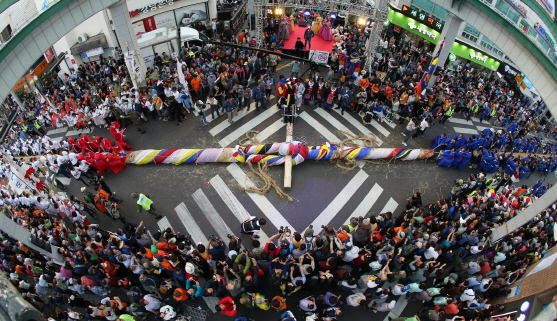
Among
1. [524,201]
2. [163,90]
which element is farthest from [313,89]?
[524,201]

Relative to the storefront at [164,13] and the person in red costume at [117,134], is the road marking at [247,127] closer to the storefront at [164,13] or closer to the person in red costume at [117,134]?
the person in red costume at [117,134]

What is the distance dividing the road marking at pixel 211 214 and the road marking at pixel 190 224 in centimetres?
49

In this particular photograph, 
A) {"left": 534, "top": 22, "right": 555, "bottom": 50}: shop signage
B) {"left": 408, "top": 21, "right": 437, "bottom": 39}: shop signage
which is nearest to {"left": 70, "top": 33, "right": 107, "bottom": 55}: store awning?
{"left": 408, "top": 21, "right": 437, "bottom": 39}: shop signage

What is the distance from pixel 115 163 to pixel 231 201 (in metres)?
5.04

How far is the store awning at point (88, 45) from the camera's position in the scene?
783 inches

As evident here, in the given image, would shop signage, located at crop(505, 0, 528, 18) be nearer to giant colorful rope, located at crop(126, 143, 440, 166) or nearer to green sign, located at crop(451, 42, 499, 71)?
giant colorful rope, located at crop(126, 143, 440, 166)

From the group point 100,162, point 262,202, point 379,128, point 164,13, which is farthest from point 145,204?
point 164,13

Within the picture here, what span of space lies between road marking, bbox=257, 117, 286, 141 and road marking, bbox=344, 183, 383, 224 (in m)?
5.20

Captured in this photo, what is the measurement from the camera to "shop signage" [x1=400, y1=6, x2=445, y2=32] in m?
22.0

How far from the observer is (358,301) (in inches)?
327

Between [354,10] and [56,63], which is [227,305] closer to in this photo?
[354,10]

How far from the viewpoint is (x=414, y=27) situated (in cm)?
2323

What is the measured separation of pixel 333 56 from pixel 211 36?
29.5 ft

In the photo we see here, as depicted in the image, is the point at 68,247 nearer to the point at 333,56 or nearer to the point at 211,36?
the point at 333,56
